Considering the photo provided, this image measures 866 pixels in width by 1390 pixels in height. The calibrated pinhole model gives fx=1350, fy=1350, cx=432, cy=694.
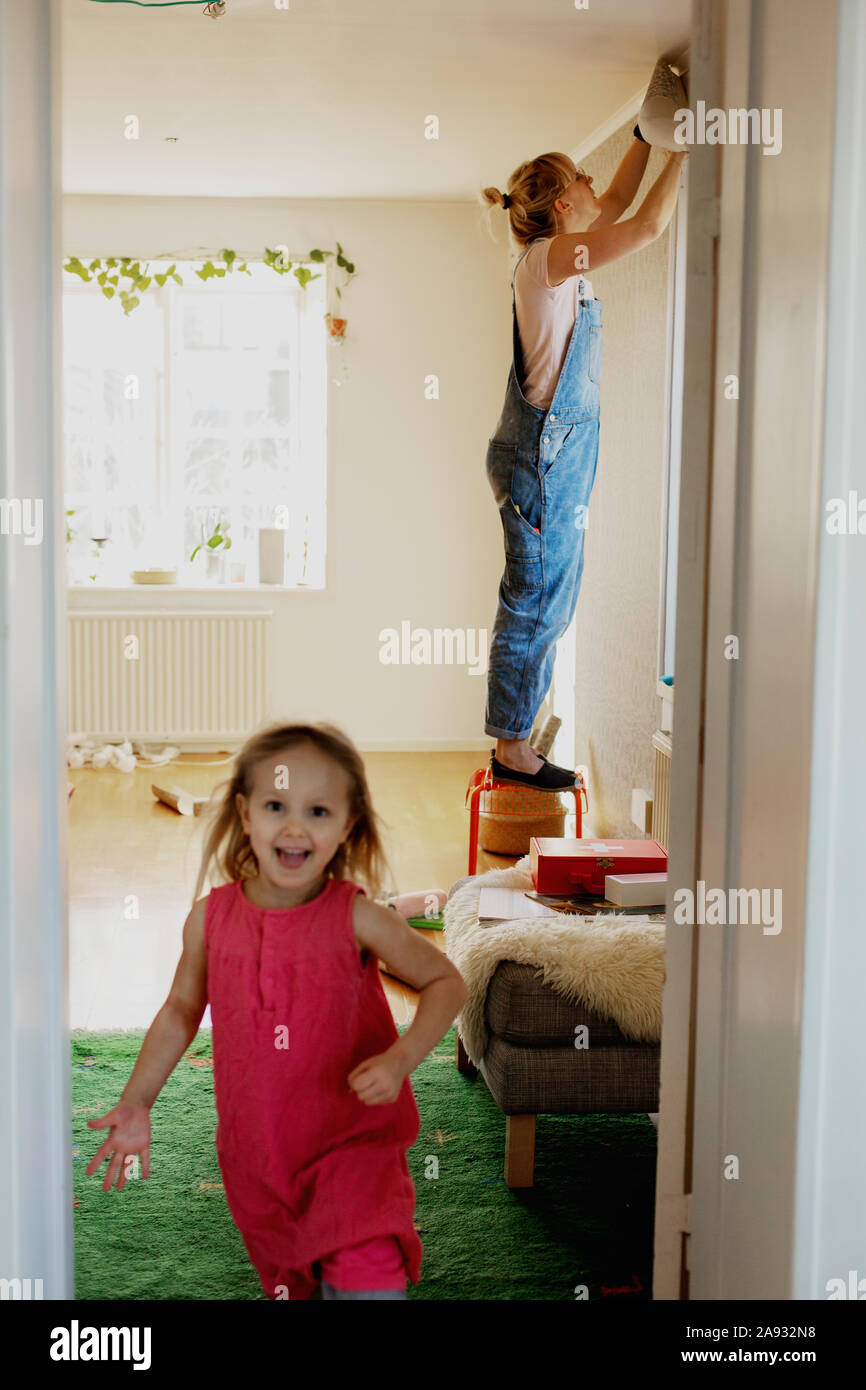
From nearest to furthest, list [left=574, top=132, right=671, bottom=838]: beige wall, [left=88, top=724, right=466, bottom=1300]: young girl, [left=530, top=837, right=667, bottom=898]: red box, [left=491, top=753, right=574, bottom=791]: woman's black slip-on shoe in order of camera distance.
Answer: [left=88, top=724, right=466, bottom=1300]: young girl, [left=530, top=837, right=667, bottom=898]: red box, [left=574, top=132, right=671, bottom=838]: beige wall, [left=491, top=753, right=574, bottom=791]: woman's black slip-on shoe

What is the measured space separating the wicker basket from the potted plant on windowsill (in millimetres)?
2453

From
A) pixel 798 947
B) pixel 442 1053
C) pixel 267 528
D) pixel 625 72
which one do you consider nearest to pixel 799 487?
pixel 798 947

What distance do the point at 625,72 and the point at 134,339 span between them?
3.01m

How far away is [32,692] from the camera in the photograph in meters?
1.21

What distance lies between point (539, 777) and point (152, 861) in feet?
4.19

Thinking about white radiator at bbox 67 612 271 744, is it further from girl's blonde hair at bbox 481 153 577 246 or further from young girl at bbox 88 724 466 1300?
young girl at bbox 88 724 466 1300

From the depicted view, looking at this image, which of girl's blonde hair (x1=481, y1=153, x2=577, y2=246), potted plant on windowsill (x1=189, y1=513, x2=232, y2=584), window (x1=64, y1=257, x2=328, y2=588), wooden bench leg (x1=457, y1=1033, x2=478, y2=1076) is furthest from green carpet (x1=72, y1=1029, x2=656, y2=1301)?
window (x1=64, y1=257, x2=328, y2=588)

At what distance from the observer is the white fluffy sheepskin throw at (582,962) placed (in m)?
2.09

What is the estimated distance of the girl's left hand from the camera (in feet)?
4.50

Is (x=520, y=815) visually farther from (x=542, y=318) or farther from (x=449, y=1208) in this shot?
(x=449, y=1208)

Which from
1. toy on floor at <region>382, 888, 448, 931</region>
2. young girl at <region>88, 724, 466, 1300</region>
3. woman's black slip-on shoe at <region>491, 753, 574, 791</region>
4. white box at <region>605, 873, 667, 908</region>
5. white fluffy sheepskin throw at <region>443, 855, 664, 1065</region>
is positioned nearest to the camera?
young girl at <region>88, 724, 466, 1300</region>

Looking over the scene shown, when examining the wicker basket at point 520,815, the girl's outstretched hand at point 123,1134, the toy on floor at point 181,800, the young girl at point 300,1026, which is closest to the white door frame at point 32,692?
the girl's outstretched hand at point 123,1134
